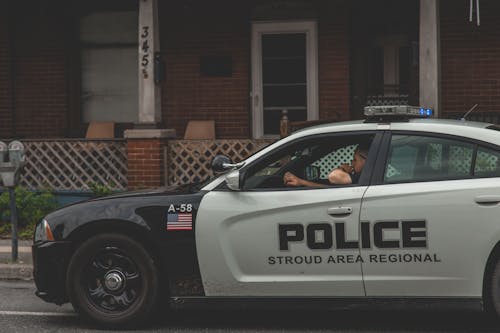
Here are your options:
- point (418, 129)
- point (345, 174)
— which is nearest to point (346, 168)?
point (345, 174)

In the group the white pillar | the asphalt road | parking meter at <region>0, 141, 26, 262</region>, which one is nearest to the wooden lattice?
the white pillar

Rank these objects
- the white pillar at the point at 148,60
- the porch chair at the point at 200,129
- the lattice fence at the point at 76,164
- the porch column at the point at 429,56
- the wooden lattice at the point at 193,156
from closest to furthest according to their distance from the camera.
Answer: the porch column at the point at 429,56, the white pillar at the point at 148,60, the wooden lattice at the point at 193,156, the lattice fence at the point at 76,164, the porch chair at the point at 200,129

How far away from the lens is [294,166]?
768 centimetres

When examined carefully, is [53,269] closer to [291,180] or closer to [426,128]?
[291,180]

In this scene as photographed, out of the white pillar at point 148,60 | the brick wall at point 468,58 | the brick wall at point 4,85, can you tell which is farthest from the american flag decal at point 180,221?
the brick wall at point 4,85

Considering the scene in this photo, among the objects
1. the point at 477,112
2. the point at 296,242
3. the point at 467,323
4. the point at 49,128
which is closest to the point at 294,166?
the point at 296,242

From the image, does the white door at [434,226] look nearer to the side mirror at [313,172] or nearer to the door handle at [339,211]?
the door handle at [339,211]

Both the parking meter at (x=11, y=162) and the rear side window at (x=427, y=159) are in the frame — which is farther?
the parking meter at (x=11, y=162)

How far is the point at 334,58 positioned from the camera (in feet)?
51.4

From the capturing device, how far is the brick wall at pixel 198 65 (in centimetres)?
1603

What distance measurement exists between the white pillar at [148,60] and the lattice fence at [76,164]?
27.2 inches

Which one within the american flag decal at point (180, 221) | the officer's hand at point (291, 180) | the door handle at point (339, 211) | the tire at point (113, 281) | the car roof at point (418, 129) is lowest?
the tire at point (113, 281)

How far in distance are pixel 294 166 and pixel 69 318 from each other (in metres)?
2.27

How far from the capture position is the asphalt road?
7.53m
